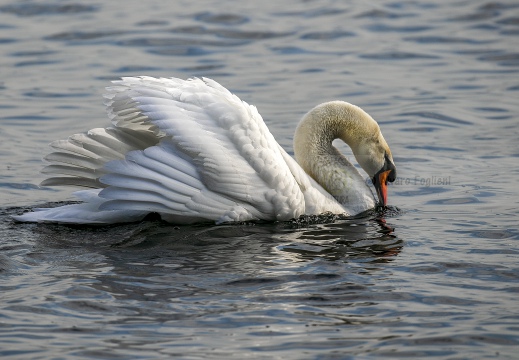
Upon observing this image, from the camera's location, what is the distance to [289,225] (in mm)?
8539

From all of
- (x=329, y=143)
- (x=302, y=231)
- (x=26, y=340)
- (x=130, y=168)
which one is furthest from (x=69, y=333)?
(x=329, y=143)

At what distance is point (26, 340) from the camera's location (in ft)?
19.8

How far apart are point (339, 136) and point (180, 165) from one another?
1.87m

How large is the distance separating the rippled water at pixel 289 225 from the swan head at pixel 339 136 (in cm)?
47

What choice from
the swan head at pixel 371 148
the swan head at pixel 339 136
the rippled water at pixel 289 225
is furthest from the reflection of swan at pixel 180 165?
the swan head at pixel 371 148

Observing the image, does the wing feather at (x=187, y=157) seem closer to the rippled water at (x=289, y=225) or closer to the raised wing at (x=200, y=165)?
the raised wing at (x=200, y=165)

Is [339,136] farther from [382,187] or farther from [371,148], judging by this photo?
[382,187]

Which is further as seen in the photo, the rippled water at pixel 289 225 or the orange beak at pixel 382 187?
the orange beak at pixel 382 187

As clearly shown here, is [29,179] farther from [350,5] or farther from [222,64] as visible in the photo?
[350,5]

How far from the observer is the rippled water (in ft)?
20.4

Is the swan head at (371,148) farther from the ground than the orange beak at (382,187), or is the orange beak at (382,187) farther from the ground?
the swan head at (371,148)

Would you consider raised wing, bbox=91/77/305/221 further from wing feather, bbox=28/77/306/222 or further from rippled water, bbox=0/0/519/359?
rippled water, bbox=0/0/519/359

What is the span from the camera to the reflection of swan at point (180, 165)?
8.04m

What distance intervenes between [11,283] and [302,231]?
7.92ft
